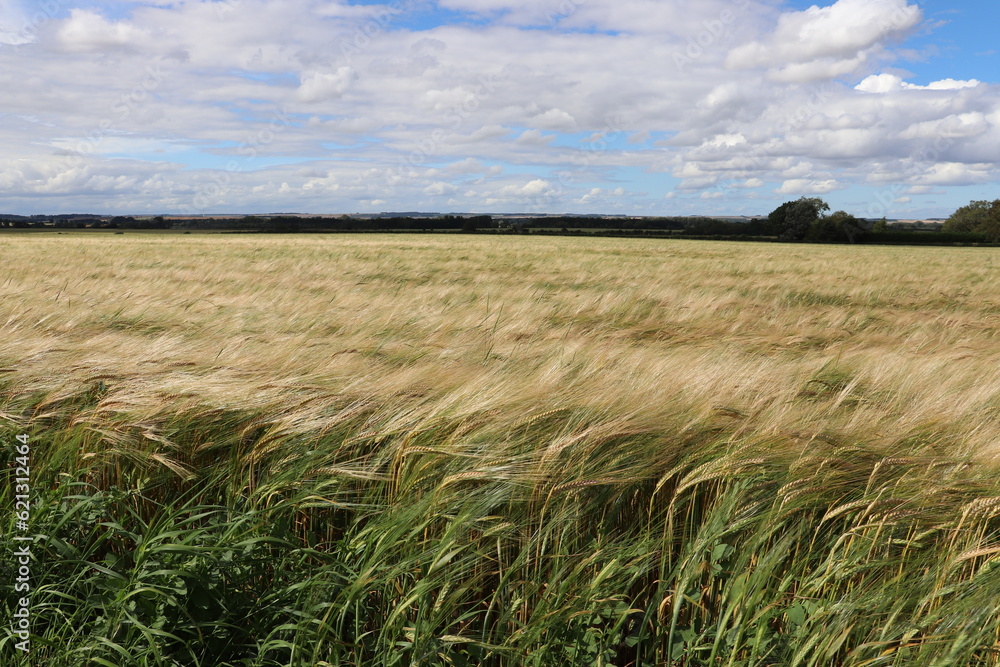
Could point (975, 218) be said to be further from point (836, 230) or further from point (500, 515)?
point (500, 515)

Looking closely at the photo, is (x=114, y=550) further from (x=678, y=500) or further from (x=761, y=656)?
(x=761, y=656)

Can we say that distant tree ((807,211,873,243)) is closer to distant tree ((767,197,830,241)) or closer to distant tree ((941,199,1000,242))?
distant tree ((767,197,830,241))

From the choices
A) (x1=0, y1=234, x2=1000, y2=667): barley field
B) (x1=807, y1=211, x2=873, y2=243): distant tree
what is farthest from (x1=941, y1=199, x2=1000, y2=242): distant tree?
(x1=0, y1=234, x2=1000, y2=667): barley field

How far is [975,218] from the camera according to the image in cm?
8325

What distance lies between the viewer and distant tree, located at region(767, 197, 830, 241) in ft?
220

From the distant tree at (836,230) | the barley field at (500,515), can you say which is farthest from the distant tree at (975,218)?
the barley field at (500,515)

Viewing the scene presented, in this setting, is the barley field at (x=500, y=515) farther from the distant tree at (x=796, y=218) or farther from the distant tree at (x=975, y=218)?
the distant tree at (x=975, y=218)

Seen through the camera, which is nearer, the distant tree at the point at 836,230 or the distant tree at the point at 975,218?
the distant tree at the point at 836,230

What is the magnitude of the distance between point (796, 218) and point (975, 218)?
112ft

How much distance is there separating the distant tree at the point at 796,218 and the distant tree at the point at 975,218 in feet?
58.5

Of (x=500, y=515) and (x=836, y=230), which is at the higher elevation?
(x=836, y=230)

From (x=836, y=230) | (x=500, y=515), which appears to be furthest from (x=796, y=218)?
(x=500, y=515)

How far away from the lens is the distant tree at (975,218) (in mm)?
70938

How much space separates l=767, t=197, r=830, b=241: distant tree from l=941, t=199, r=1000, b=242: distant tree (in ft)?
58.5
